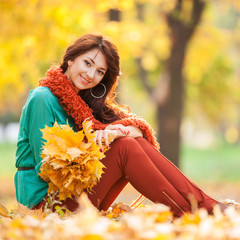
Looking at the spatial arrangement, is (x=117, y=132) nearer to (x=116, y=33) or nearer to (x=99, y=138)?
(x=99, y=138)

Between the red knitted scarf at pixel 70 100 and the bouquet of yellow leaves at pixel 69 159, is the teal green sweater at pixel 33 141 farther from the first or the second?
the bouquet of yellow leaves at pixel 69 159

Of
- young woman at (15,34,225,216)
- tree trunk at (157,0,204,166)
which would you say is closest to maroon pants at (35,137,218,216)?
young woman at (15,34,225,216)

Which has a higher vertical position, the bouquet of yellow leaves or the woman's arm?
the woman's arm

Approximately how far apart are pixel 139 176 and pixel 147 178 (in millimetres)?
51

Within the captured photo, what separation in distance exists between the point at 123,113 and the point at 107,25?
5.01 m

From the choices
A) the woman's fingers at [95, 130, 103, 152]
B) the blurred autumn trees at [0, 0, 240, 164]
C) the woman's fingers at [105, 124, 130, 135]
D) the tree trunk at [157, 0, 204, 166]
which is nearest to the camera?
the woman's fingers at [95, 130, 103, 152]

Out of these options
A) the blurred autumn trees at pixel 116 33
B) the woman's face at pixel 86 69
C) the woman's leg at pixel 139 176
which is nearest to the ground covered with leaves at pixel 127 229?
the woman's leg at pixel 139 176

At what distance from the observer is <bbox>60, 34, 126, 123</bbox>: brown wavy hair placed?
11.1 feet

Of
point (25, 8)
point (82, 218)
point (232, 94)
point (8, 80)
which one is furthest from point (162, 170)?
point (232, 94)

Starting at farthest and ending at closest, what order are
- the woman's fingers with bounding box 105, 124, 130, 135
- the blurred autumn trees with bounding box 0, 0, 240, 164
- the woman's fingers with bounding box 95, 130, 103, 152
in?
the blurred autumn trees with bounding box 0, 0, 240, 164 < the woman's fingers with bounding box 105, 124, 130, 135 < the woman's fingers with bounding box 95, 130, 103, 152

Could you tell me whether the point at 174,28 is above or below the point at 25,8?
above

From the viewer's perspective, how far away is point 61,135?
2.48 meters

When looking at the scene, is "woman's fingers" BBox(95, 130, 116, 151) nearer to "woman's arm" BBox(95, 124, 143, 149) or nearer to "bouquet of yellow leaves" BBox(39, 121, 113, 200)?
"woman's arm" BBox(95, 124, 143, 149)

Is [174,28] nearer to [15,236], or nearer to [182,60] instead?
[182,60]
